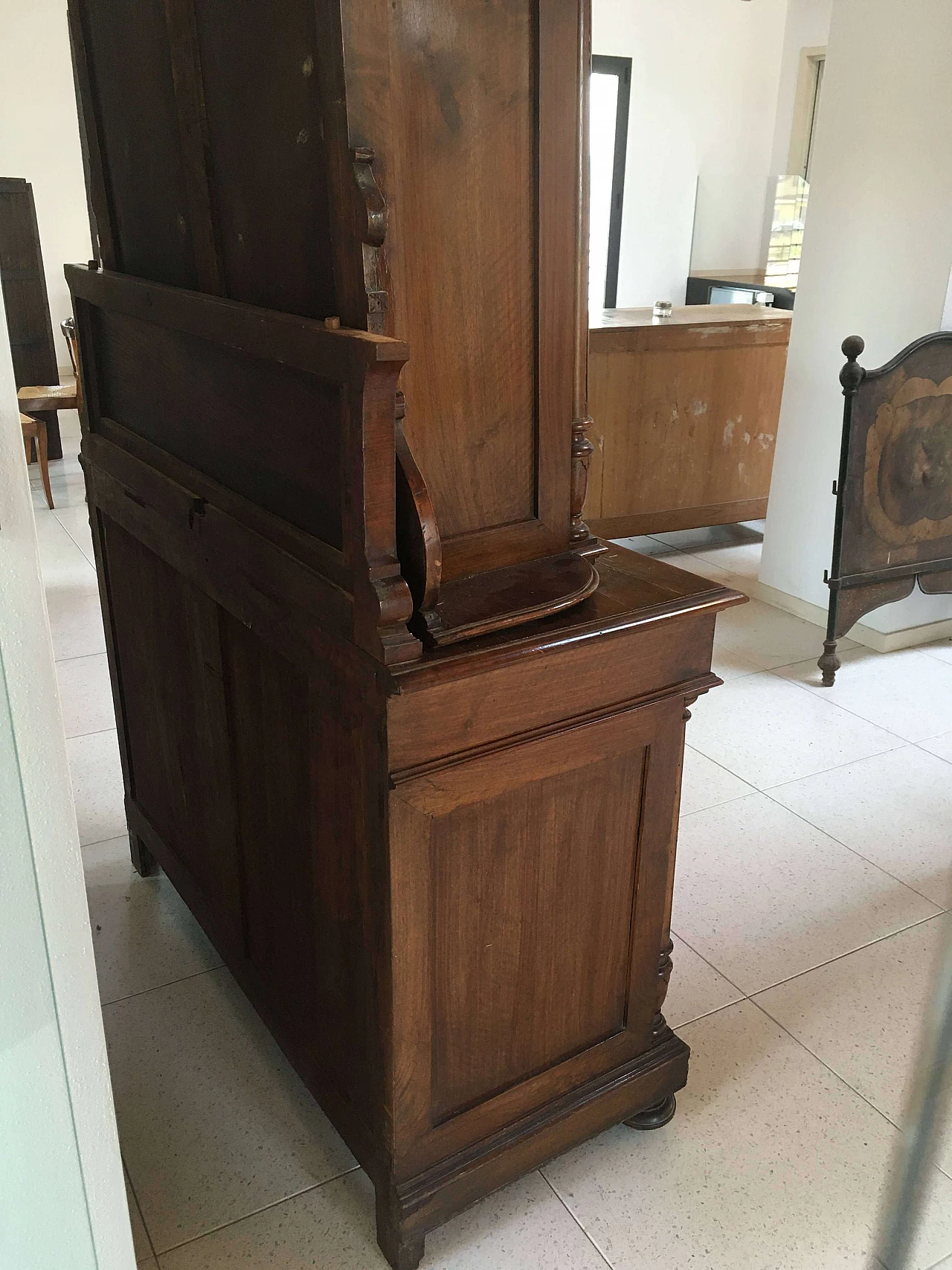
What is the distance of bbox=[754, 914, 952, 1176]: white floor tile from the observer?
1925 mm

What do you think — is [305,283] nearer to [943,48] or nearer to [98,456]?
[98,456]

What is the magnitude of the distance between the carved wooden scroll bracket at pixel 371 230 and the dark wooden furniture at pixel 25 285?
16.3 feet

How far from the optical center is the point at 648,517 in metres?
4.53

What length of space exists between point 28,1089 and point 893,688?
295 centimetres

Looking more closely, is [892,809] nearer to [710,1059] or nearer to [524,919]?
[710,1059]

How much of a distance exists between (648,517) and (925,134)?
176 cm

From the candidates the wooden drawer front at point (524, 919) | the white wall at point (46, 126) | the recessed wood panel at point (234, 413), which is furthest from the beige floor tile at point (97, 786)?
the white wall at point (46, 126)

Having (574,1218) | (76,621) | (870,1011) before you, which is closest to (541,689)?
(574,1218)

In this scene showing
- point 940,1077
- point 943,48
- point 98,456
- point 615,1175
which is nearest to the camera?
point 940,1077

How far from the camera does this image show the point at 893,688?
3.43 m

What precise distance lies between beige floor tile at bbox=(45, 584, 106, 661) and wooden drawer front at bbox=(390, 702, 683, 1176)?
242 centimetres

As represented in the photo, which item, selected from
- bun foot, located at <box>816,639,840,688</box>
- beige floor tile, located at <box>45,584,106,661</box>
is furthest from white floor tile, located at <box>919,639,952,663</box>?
beige floor tile, located at <box>45,584,106,661</box>

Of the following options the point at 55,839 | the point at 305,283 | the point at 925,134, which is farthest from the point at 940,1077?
the point at 925,134

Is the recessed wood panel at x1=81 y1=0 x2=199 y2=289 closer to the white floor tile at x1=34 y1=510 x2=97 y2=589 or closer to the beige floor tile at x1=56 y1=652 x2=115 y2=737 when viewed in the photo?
the beige floor tile at x1=56 y1=652 x2=115 y2=737
